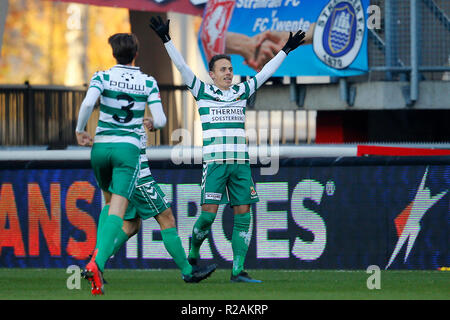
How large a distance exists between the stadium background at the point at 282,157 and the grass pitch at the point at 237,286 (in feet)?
1.54

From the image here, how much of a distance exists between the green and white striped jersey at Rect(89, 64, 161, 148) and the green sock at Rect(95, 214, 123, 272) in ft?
1.95

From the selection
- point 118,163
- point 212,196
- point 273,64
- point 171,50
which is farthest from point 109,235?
point 273,64

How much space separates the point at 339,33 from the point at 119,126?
395 inches

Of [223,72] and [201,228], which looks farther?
[201,228]

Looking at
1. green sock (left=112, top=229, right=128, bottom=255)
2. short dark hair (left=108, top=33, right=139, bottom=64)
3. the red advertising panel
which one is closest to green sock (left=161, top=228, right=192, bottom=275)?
green sock (left=112, top=229, right=128, bottom=255)

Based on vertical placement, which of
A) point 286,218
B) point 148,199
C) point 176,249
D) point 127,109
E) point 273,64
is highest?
point 273,64

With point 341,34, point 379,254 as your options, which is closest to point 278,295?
point 379,254

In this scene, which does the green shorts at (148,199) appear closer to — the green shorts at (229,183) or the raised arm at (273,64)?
the green shorts at (229,183)

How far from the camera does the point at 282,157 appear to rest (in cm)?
1331

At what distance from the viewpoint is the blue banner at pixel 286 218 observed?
1146cm

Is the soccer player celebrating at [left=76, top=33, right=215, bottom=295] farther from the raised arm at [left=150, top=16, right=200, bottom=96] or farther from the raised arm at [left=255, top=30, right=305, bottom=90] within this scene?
the raised arm at [left=255, top=30, right=305, bottom=90]

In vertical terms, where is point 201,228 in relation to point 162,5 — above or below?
below

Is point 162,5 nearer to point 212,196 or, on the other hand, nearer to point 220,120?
point 220,120

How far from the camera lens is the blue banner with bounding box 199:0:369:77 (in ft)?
60.1
